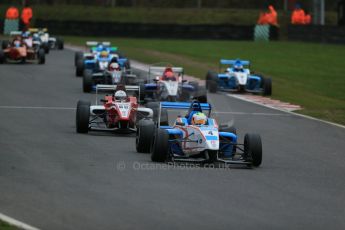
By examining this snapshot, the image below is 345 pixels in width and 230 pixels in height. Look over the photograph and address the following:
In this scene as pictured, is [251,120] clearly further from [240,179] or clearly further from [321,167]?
A: [240,179]

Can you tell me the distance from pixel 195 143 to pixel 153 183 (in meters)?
1.84

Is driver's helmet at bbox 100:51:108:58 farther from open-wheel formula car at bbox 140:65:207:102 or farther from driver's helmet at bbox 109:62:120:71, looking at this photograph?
open-wheel formula car at bbox 140:65:207:102

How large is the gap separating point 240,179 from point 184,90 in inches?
434

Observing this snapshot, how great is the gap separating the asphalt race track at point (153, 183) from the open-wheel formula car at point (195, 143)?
0.70 feet

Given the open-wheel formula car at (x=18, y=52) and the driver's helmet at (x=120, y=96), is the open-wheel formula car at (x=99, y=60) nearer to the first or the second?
the open-wheel formula car at (x=18, y=52)

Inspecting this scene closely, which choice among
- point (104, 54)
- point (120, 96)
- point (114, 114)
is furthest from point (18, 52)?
point (114, 114)

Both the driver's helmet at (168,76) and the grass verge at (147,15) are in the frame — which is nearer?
the driver's helmet at (168,76)

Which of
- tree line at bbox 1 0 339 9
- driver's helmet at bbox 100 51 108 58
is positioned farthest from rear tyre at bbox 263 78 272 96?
tree line at bbox 1 0 339 9

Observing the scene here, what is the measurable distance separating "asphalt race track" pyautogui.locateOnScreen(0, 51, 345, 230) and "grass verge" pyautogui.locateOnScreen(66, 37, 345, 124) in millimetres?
6555

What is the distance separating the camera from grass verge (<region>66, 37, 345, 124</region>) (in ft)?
88.7

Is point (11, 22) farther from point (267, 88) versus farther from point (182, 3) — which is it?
point (267, 88)

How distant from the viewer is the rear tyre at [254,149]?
1409cm

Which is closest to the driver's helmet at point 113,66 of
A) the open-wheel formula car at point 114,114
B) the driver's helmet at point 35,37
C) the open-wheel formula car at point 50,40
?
the open-wheel formula car at point 114,114

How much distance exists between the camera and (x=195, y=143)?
1412 cm
